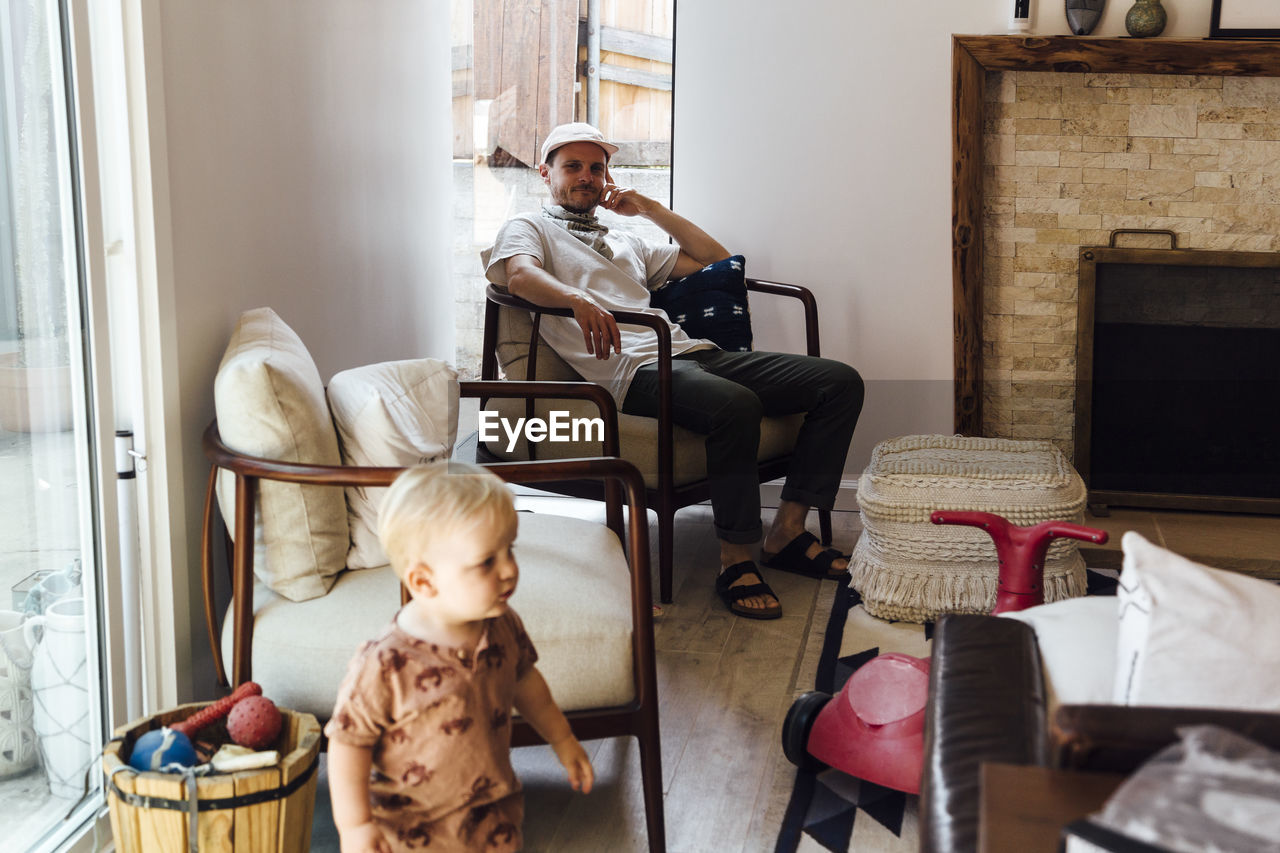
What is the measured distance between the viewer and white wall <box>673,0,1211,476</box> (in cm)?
344

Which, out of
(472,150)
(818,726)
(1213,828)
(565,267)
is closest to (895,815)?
(818,726)

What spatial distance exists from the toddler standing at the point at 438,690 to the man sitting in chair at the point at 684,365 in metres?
1.53

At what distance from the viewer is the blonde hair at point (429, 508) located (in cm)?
111

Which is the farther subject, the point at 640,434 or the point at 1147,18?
the point at 1147,18

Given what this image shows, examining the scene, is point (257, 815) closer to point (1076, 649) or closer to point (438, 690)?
point (438, 690)

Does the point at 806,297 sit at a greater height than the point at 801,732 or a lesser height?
greater

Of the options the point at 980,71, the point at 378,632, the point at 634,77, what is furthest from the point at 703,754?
the point at 634,77

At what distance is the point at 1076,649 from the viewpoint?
1.29 m

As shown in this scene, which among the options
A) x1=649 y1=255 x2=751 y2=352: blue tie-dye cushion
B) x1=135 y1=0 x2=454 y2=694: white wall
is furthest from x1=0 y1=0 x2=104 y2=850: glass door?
x1=649 y1=255 x2=751 y2=352: blue tie-dye cushion

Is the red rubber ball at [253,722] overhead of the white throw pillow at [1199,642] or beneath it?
beneath

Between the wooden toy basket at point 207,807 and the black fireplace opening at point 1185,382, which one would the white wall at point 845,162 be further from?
the wooden toy basket at point 207,807

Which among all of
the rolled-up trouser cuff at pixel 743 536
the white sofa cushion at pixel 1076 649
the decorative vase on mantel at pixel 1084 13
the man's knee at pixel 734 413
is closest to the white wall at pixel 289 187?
the man's knee at pixel 734 413

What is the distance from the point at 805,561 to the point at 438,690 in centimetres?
195

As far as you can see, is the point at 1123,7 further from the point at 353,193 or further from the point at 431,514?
the point at 431,514
